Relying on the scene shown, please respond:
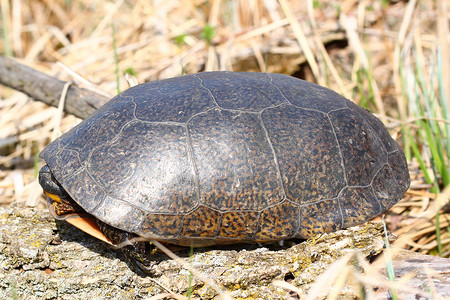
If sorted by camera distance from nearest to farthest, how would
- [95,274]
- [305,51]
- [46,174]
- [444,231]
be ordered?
[95,274] → [46,174] → [444,231] → [305,51]

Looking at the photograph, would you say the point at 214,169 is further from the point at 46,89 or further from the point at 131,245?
the point at 46,89

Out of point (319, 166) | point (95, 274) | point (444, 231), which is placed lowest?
point (444, 231)

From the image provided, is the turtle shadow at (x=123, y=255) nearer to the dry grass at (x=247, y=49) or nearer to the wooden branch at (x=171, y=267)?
the wooden branch at (x=171, y=267)

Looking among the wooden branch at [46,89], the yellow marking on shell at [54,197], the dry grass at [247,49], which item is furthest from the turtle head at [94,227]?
the dry grass at [247,49]

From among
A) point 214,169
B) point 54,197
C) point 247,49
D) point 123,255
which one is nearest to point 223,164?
point 214,169

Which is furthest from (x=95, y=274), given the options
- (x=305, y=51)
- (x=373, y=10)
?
(x=373, y=10)

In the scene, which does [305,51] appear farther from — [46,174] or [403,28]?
[46,174]
